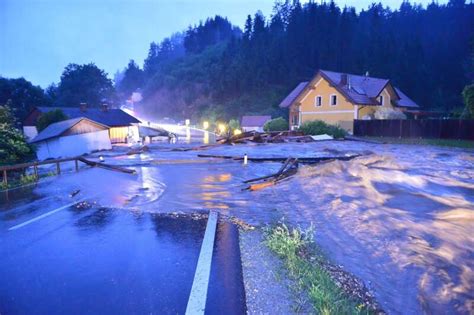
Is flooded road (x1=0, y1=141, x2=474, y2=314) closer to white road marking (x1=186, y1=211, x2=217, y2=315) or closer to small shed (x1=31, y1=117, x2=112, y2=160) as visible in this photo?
white road marking (x1=186, y1=211, x2=217, y2=315)

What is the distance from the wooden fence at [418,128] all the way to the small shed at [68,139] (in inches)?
1151

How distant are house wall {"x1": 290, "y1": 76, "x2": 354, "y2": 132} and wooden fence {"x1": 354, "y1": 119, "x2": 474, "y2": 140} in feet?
7.46

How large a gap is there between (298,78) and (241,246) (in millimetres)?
A: 72075

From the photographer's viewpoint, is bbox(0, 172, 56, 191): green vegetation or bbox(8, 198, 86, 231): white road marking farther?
bbox(0, 172, 56, 191): green vegetation

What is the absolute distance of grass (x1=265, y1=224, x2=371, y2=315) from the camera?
361 cm

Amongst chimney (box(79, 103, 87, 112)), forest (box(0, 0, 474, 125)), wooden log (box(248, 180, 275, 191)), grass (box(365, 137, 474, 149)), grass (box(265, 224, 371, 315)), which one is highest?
forest (box(0, 0, 474, 125))

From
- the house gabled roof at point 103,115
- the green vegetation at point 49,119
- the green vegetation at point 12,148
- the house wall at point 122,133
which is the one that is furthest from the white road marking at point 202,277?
the house gabled roof at point 103,115

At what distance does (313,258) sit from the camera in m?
5.02

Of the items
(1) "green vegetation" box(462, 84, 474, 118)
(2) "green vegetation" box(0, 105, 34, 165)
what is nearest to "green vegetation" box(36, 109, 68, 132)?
(2) "green vegetation" box(0, 105, 34, 165)

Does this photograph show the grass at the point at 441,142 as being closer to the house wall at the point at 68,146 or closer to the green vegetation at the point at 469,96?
the green vegetation at the point at 469,96

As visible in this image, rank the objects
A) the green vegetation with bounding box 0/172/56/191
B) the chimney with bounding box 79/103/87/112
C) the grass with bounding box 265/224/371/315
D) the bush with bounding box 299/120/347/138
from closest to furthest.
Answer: the grass with bounding box 265/224/371/315 < the green vegetation with bounding box 0/172/56/191 < the bush with bounding box 299/120/347/138 < the chimney with bounding box 79/103/87/112

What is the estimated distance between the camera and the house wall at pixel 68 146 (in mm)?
30609

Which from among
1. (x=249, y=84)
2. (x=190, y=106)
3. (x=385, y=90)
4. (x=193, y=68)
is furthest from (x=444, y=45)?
(x=193, y=68)

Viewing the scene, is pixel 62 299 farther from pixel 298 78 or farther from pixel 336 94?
pixel 298 78
